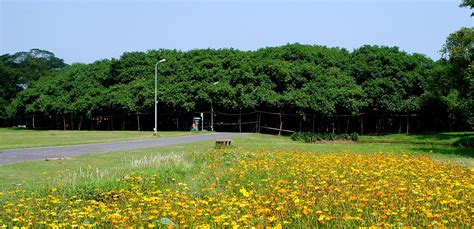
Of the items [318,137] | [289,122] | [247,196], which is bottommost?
[247,196]

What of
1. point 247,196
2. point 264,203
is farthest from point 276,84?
point 264,203

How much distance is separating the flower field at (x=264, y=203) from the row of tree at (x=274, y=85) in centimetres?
2466

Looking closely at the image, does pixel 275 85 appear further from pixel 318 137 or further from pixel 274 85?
pixel 318 137

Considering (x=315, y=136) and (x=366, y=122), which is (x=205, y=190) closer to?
(x=315, y=136)

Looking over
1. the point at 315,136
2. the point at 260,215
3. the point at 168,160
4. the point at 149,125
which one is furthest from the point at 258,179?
the point at 149,125

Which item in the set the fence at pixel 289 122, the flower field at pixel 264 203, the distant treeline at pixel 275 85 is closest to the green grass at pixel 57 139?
the distant treeline at pixel 275 85

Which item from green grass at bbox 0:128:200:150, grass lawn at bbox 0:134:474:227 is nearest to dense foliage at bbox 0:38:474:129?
green grass at bbox 0:128:200:150

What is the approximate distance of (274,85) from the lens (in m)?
40.6

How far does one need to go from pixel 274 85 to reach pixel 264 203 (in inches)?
1351

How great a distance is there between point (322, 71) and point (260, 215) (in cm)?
3561

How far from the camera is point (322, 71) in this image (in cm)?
4088

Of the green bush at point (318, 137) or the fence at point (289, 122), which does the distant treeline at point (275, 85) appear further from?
the green bush at point (318, 137)

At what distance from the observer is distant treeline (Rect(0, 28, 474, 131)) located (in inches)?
1516

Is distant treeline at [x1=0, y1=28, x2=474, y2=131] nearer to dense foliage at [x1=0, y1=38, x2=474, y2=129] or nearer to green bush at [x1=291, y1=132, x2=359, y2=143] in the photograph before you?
dense foliage at [x1=0, y1=38, x2=474, y2=129]
